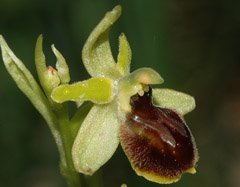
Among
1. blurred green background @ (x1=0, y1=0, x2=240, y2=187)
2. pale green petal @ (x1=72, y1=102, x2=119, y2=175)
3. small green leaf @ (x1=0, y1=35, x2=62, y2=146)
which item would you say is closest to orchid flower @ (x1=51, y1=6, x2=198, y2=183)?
pale green petal @ (x1=72, y1=102, x2=119, y2=175)

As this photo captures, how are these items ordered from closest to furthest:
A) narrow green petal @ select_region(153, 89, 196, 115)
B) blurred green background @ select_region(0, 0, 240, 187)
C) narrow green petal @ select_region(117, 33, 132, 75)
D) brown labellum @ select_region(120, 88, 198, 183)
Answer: brown labellum @ select_region(120, 88, 198, 183), narrow green petal @ select_region(117, 33, 132, 75), narrow green petal @ select_region(153, 89, 196, 115), blurred green background @ select_region(0, 0, 240, 187)

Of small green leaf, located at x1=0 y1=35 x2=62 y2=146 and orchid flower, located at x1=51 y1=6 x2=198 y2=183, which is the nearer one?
orchid flower, located at x1=51 y1=6 x2=198 y2=183

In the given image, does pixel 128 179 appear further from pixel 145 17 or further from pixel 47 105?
pixel 47 105

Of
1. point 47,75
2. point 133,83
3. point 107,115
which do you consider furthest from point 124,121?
point 47,75

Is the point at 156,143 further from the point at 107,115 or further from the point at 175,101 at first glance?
the point at 175,101

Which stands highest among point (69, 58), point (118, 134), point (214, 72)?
point (118, 134)

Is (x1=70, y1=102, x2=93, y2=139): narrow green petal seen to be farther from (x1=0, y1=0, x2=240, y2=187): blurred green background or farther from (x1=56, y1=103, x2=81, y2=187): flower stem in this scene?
(x1=0, y1=0, x2=240, y2=187): blurred green background

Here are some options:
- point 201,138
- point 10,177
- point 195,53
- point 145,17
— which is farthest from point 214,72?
point 10,177
